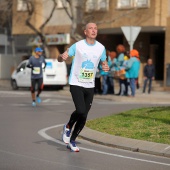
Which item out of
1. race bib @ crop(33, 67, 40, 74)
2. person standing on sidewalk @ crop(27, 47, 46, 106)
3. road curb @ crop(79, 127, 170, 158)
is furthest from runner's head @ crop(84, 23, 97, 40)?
race bib @ crop(33, 67, 40, 74)

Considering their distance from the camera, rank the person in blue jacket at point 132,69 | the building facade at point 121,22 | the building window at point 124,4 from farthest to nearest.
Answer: the building window at point 124,4
the building facade at point 121,22
the person in blue jacket at point 132,69

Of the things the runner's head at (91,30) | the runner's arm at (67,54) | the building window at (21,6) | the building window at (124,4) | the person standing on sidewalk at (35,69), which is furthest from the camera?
the building window at (21,6)

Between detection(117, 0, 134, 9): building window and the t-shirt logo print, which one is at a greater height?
detection(117, 0, 134, 9): building window

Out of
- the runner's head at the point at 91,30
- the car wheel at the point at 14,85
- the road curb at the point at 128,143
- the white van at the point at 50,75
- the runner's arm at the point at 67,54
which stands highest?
the runner's head at the point at 91,30

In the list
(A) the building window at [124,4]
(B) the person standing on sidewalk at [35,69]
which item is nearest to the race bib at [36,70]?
(B) the person standing on sidewalk at [35,69]

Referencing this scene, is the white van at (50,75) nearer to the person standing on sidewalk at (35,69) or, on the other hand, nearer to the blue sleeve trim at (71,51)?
the person standing on sidewalk at (35,69)

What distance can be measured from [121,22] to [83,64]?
23.7 meters

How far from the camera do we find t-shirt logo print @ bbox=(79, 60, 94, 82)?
34.4ft

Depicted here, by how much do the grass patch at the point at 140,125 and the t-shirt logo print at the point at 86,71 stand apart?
5.83 feet

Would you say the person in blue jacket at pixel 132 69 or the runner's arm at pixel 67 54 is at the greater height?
the runner's arm at pixel 67 54

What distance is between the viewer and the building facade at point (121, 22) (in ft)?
106

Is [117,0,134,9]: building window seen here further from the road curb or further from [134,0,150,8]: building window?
the road curb

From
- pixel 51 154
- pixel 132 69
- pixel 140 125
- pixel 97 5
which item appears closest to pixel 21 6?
pixel 97 5

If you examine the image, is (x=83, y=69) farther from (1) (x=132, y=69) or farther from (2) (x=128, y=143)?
(1) (x=132, y=69)
